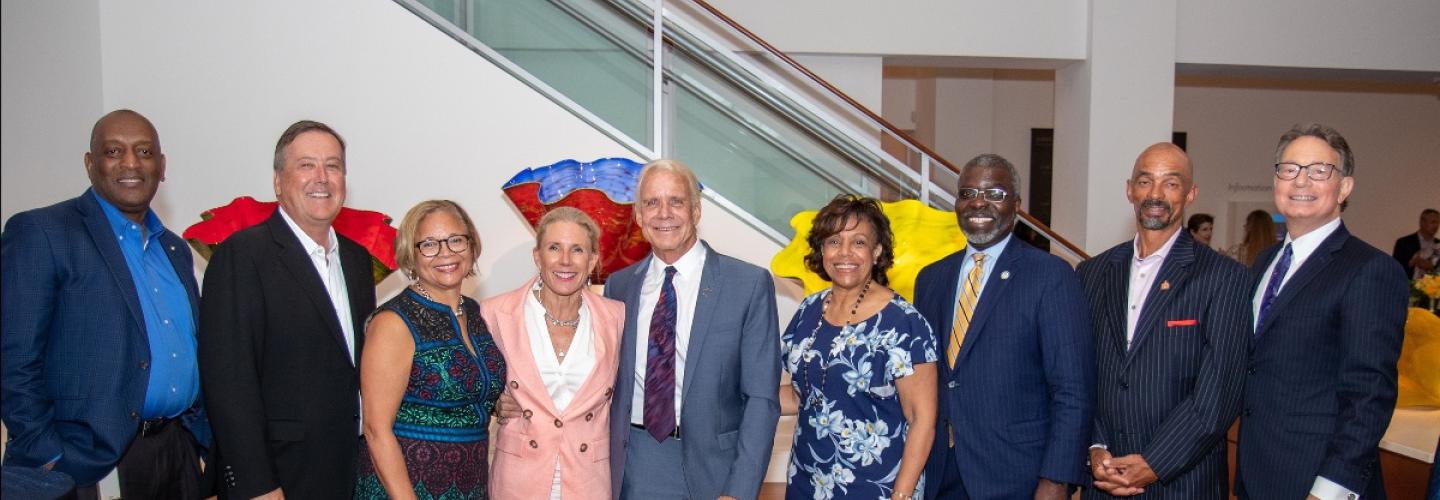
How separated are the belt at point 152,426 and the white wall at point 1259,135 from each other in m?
8.48

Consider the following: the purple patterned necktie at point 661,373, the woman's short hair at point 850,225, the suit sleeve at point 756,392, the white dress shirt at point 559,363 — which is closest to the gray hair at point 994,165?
the woman's short hair at point 850,225

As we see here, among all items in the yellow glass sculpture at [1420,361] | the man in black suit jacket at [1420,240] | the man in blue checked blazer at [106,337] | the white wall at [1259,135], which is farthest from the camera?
the white wall at [1259,135]

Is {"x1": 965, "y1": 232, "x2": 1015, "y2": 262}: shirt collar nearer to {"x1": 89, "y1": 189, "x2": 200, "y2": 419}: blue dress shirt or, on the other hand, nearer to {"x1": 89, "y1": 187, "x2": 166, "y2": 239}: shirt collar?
{"x1": 89, "y1": 189, "x2": 200, "y2": 419}: blue dress shirt

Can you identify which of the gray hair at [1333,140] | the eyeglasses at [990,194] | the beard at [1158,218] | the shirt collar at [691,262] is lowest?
the shirt collar at [691,262]

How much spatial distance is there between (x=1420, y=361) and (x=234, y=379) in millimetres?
4282

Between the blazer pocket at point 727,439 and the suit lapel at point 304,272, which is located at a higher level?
the suit lapel at point 304,272

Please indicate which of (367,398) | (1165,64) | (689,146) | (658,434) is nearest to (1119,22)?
(1165,64)

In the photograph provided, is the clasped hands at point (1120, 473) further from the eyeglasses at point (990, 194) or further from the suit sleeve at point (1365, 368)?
the eyeglasses at point (990, 194)

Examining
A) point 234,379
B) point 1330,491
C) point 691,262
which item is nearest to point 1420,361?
point 1330,491

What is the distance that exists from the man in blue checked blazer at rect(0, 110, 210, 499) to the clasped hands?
8.13 feet

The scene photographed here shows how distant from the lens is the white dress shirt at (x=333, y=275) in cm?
249

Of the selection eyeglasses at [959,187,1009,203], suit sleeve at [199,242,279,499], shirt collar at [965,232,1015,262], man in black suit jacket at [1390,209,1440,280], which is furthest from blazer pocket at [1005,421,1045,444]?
man in black suit jacket at [1390,209,1440,280]

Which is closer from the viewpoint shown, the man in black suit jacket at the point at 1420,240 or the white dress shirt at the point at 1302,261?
the white dress shirt at the point at 1302,261

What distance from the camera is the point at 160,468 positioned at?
2564mm
